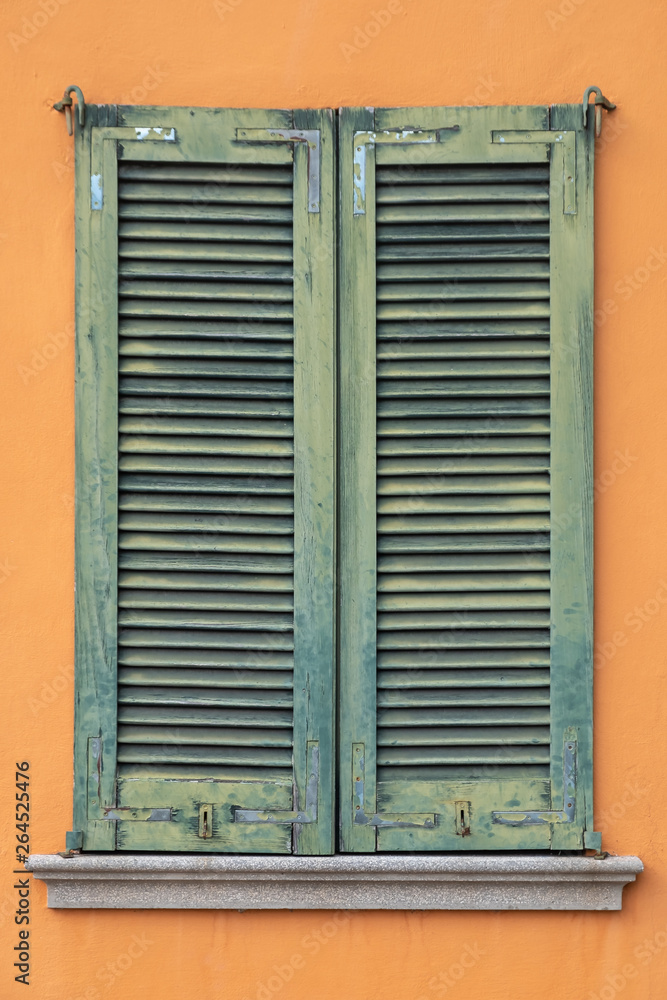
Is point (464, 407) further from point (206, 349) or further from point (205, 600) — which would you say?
point (205, 600)

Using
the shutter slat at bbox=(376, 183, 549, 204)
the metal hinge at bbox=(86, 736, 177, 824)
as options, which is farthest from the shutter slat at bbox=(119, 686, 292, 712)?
the shutter slat at bbox=(376, 183, 549, 204)

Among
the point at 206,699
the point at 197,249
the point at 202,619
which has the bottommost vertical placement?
the point at 206,699

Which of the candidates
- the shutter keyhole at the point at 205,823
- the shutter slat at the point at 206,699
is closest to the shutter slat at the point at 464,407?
the shutter slat at the point at 206,699

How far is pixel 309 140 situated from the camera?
8.55 ft

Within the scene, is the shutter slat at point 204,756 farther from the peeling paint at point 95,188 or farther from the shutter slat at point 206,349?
the peeling paint at point 95,188

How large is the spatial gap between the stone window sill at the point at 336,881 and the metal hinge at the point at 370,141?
68.4 inches

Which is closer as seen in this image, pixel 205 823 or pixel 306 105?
pixel 205 823

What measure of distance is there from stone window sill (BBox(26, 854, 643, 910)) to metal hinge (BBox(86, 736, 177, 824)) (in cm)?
10

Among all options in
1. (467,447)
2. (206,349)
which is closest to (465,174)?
(467,447)

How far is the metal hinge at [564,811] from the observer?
257 cm

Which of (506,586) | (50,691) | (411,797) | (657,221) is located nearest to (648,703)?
(506,586)

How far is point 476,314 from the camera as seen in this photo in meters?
2.62

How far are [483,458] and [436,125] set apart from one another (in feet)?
Result: 2.96

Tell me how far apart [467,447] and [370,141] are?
2.82 feet
